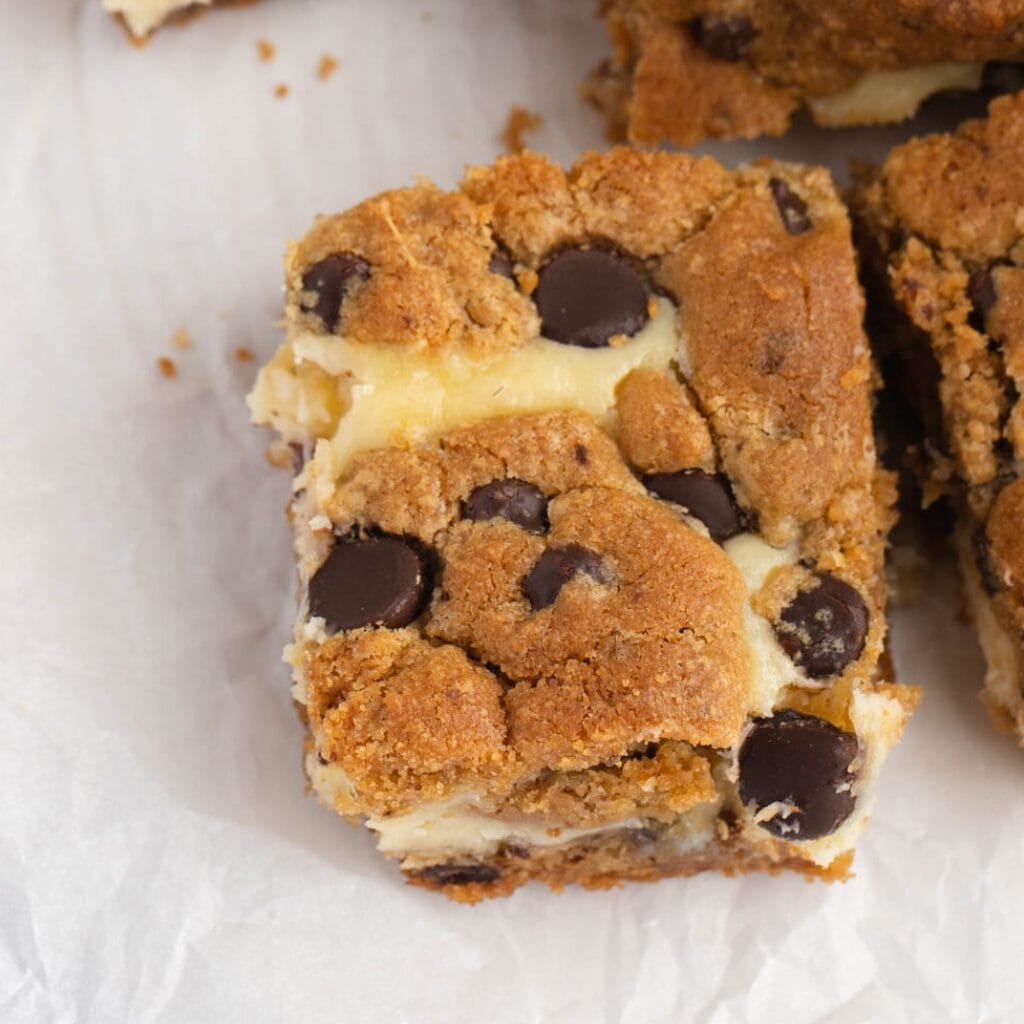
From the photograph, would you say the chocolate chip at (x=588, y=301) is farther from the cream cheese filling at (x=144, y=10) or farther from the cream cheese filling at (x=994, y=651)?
the cream cheese filling at (x=144, y=10)

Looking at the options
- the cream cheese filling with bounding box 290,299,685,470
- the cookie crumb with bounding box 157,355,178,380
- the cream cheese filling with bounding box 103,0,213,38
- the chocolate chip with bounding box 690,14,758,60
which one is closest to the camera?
the cream cheese filling with bounding box 290,299,685,470

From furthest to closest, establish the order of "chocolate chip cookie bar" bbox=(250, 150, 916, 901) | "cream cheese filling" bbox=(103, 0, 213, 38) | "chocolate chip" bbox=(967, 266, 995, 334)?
"cream cheese filling" bbox=(103, 0, 213, 38) → "chocolate chip" bbox=(967, 266, 995, 334) → "chocolate chip cookie bar" bbox=(250, 150, 916, 901)

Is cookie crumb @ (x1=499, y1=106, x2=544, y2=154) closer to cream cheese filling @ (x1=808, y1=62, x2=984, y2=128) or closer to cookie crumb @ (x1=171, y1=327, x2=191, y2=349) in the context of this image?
cream cheese filling @ (x1=808, y1=62, x2=984, y2=128)

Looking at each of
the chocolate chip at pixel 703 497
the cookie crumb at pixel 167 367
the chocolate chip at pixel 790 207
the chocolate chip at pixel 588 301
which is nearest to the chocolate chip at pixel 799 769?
the chocolate chip at pixel 703 497

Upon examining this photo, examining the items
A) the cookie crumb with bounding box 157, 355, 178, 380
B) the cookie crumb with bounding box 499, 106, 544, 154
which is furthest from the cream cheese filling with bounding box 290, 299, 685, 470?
the cookie crumb with bounding box 499, 106, 544, 154

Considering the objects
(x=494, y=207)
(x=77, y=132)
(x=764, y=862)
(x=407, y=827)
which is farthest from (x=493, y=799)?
(x=77, y=132)

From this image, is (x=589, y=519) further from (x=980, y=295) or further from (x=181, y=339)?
(x=181, y=339)
